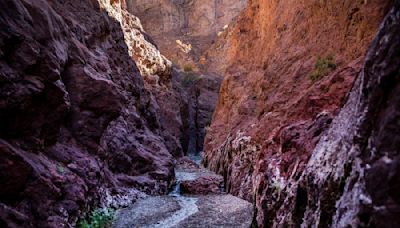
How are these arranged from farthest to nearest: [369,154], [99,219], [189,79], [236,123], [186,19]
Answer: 1. [186,19]
2. [189,79]
3. [236,123]
4. [99,219]
5. [369,154]

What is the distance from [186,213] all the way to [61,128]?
15.8ft

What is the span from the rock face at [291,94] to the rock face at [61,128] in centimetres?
446

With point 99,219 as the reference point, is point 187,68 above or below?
above

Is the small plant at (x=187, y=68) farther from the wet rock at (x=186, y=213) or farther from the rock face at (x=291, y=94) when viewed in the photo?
the wet rock at (x=186, y=213)

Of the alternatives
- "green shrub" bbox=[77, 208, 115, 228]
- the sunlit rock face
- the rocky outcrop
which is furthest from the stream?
the sunlit rock face

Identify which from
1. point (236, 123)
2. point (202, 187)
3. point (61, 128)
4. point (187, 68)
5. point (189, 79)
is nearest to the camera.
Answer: point (61, 128)

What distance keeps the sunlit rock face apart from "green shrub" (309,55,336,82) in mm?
57546

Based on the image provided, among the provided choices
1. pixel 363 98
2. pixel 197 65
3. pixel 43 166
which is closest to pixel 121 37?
pixel 43 166

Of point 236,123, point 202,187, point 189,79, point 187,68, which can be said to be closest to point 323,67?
point 202,187

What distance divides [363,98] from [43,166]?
6.59 metres

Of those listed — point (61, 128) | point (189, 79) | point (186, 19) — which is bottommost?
point (61, 128)

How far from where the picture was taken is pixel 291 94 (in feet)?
39.9

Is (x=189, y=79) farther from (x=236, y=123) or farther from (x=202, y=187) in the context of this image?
(x=202, y=187)

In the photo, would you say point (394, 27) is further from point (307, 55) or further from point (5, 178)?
point (307, 55)
